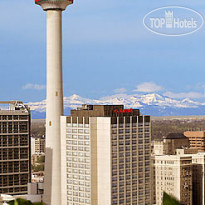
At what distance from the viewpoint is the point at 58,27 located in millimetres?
172625

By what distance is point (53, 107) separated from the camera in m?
170

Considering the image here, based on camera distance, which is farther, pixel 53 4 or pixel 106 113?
pixel 53 4

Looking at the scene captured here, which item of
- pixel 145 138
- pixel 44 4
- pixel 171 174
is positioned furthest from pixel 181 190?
pixel 44 4

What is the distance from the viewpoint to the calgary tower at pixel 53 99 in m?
170

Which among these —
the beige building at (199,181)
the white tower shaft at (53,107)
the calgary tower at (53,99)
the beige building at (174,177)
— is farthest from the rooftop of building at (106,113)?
the beige building at (199,181)

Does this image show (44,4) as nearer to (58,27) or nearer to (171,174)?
(58,27)

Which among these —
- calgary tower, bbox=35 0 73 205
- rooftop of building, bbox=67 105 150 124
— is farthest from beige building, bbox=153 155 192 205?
calgary tower, bbox=35 0 73 205

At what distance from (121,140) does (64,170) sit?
18.7 m

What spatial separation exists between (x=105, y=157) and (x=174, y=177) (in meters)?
40.6

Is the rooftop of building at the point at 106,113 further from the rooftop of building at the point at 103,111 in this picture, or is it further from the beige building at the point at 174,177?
the beige building at the point at 174,177

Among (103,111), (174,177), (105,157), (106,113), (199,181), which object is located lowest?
(199,181)

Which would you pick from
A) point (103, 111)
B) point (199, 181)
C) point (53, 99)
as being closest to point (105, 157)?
point (103, 111)

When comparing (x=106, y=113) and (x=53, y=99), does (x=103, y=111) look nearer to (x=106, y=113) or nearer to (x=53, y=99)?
(x=106, y=113)

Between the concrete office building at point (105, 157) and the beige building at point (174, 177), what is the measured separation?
24.7m
